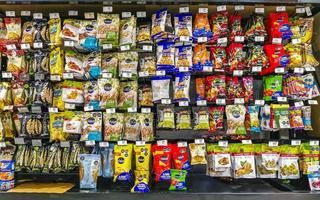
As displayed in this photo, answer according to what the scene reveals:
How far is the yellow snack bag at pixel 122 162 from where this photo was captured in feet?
9.78

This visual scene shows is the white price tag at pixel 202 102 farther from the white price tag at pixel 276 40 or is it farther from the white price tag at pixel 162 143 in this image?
the white price tag at pixel 276 40

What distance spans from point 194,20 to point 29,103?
6.29 feet

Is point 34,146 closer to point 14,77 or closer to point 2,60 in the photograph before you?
point 14,77

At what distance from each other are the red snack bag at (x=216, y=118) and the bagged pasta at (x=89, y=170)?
120cm

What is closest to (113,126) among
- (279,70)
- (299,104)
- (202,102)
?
(202,102)

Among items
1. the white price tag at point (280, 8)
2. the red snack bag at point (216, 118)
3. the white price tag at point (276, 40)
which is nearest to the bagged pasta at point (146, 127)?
the red snack bag at point (216, 118)

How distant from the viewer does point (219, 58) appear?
3.16 m

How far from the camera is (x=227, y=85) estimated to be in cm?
321

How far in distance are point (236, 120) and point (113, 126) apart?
1245 millimetres

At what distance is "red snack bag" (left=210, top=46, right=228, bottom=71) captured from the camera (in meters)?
3.14

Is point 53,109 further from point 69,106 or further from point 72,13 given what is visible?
point 72,13

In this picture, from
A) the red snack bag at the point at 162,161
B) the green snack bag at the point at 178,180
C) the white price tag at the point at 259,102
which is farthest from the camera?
the white price tag at the point at 259,102

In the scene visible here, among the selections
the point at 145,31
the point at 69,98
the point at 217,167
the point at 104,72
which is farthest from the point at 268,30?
the point at 69,98

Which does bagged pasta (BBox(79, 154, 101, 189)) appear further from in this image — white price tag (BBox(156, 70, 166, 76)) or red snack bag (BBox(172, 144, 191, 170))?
white price tag (BBox(156, 70, 166, 76))
